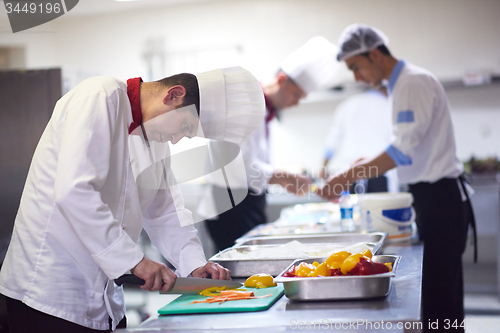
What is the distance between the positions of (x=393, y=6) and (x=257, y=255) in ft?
12.6

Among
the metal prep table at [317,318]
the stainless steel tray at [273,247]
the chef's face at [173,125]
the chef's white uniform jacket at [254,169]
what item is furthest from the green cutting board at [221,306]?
the chef's white uniform jacket at [254,169]

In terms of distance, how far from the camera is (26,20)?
230cm

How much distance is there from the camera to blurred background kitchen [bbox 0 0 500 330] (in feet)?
14.2

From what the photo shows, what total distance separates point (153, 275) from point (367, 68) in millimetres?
1791

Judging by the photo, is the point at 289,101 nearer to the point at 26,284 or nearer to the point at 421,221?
the point at 421,221

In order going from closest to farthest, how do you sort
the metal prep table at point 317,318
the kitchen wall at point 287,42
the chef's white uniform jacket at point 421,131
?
1. the metal prep table at point 317,318
2. the chef's white uniform jacket at point 421,131
3. the kitchen wall at point 287,42

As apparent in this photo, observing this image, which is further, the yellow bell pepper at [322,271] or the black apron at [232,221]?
the black apron at [232,221]

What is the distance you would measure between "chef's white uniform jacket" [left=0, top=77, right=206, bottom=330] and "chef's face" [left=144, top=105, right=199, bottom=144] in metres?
0.06

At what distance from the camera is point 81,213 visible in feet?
3.63

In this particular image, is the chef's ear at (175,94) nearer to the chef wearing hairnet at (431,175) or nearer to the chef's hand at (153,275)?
the chef's hand at (153,275)

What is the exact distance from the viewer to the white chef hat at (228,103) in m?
1.31

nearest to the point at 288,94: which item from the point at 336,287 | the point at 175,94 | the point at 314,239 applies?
the point at 314,239

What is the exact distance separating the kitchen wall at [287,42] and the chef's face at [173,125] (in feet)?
11.5

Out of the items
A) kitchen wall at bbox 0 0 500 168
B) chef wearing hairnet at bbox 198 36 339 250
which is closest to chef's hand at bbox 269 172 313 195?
chef wearing hairnet at bbox 198 36 339 250
